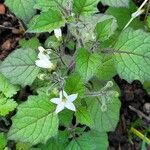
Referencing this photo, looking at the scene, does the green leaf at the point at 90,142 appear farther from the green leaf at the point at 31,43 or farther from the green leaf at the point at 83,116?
the green leaf at the point at 31,43

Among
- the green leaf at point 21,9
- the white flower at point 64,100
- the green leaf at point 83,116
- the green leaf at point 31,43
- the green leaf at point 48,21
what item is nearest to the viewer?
the green leaf at point 48,21

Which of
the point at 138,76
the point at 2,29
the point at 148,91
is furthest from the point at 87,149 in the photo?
the point at 2,29

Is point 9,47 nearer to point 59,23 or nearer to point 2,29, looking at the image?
point 2,29

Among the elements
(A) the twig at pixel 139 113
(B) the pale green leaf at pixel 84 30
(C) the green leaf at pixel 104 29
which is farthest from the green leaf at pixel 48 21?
(A) the twig at pixel 139 113

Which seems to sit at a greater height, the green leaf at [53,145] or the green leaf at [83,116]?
the green leaf at [83,116]

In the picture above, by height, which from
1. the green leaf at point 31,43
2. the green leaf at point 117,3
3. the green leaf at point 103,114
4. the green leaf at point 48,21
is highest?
the green leaf at point 48,21

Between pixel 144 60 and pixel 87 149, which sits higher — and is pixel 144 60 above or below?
A: above

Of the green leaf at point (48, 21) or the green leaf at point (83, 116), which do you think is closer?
the green leaf at point (48, 21)
